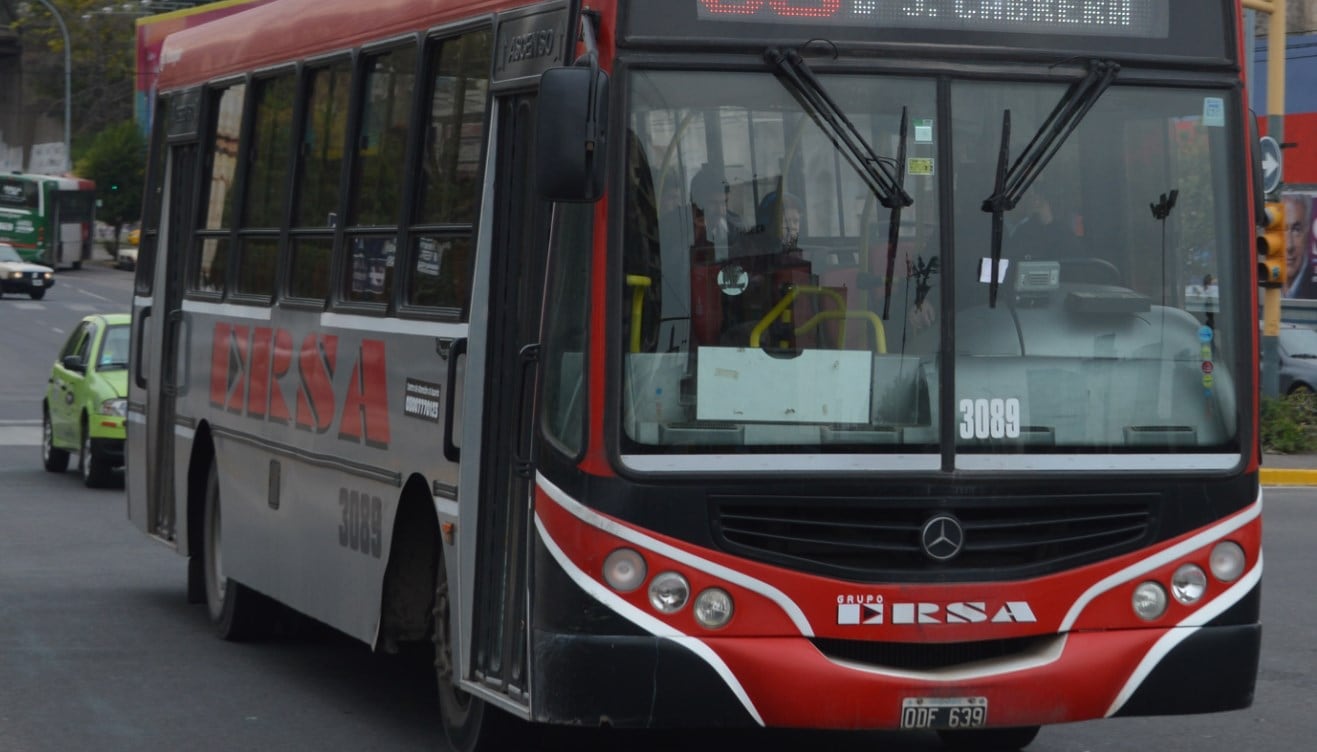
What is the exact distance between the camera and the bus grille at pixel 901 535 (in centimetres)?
636

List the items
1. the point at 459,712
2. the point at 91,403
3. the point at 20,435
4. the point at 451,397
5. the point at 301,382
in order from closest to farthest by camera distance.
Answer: the point at 451,397 → the point at 459,712 → the point at 301,382 → the point at 91,403 → the point at 20,435

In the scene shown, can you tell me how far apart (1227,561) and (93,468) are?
49.9 feet

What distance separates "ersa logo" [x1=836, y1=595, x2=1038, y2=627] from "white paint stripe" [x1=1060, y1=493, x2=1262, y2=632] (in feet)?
0.69

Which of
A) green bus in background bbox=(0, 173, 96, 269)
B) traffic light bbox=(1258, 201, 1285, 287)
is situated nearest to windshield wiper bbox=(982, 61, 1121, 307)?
traffic light bbox=(1258, 201, 1285, 287)

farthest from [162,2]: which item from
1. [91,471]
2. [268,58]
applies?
[268,58]

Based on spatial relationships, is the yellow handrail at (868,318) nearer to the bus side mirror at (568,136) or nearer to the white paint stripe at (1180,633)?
the bus side mirror at (568,136)

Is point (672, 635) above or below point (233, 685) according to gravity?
above

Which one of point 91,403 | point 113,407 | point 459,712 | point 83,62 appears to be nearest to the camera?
point 459,712

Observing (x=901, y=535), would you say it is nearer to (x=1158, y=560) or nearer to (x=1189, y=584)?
(x=1158, y=560)

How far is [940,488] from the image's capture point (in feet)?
21.1

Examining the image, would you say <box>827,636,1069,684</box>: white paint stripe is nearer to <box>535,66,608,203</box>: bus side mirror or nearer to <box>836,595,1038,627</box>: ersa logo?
<box>836,595,1038,627</box>: ersa logo

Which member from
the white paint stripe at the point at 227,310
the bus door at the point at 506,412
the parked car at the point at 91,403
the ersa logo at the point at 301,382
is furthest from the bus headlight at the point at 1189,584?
the parked car at the point at 91,403

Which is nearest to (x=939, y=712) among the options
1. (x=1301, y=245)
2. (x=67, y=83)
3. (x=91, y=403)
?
(x=91, y=403)

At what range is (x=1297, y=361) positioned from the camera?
3019cm
